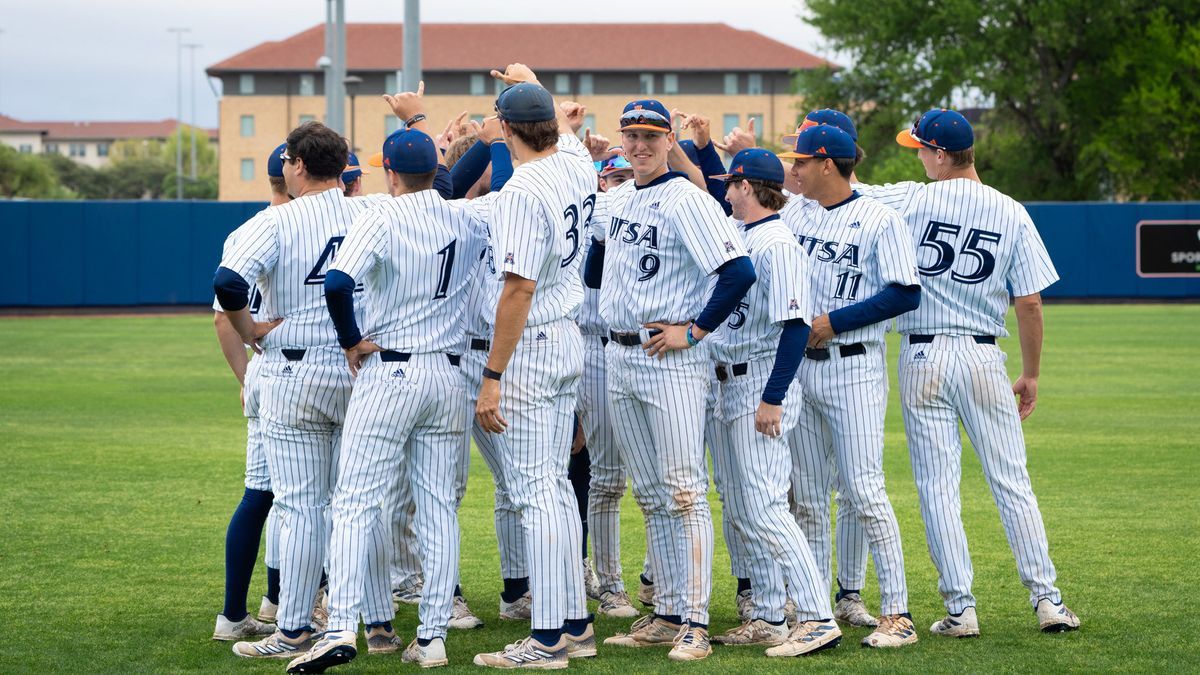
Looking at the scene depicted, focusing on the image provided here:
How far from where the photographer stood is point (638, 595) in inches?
260

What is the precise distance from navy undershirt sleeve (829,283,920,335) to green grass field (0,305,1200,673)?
1.33 metres

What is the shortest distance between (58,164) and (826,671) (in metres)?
126

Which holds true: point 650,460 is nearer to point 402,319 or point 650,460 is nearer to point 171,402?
point 402,319

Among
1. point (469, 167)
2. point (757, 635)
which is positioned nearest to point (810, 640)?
point (757, 635)

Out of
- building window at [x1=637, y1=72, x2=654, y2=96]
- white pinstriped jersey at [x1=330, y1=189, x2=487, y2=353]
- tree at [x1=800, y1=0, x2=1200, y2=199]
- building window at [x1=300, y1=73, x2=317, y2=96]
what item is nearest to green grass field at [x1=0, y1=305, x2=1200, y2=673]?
white pinstriped jersey at [x1=330, y1=189, x2=487, y2=353]

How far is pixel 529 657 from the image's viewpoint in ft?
16.8

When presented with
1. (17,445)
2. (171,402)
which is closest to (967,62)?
(171,402)

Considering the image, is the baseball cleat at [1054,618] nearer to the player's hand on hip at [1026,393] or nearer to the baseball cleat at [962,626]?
the baseball cleat at [962,626]

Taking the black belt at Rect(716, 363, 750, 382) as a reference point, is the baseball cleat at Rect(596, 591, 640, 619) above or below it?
below

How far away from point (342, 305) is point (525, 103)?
3.40 ft

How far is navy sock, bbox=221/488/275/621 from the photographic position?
562 centimetres

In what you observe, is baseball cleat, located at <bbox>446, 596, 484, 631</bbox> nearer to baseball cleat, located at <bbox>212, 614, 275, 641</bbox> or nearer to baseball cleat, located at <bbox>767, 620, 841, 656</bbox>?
baseball cleat, located at <bbox>212, 614, 275, 641</bbox>

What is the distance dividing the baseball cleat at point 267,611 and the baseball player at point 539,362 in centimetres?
124

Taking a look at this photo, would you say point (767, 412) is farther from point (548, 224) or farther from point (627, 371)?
point (548, 224)
